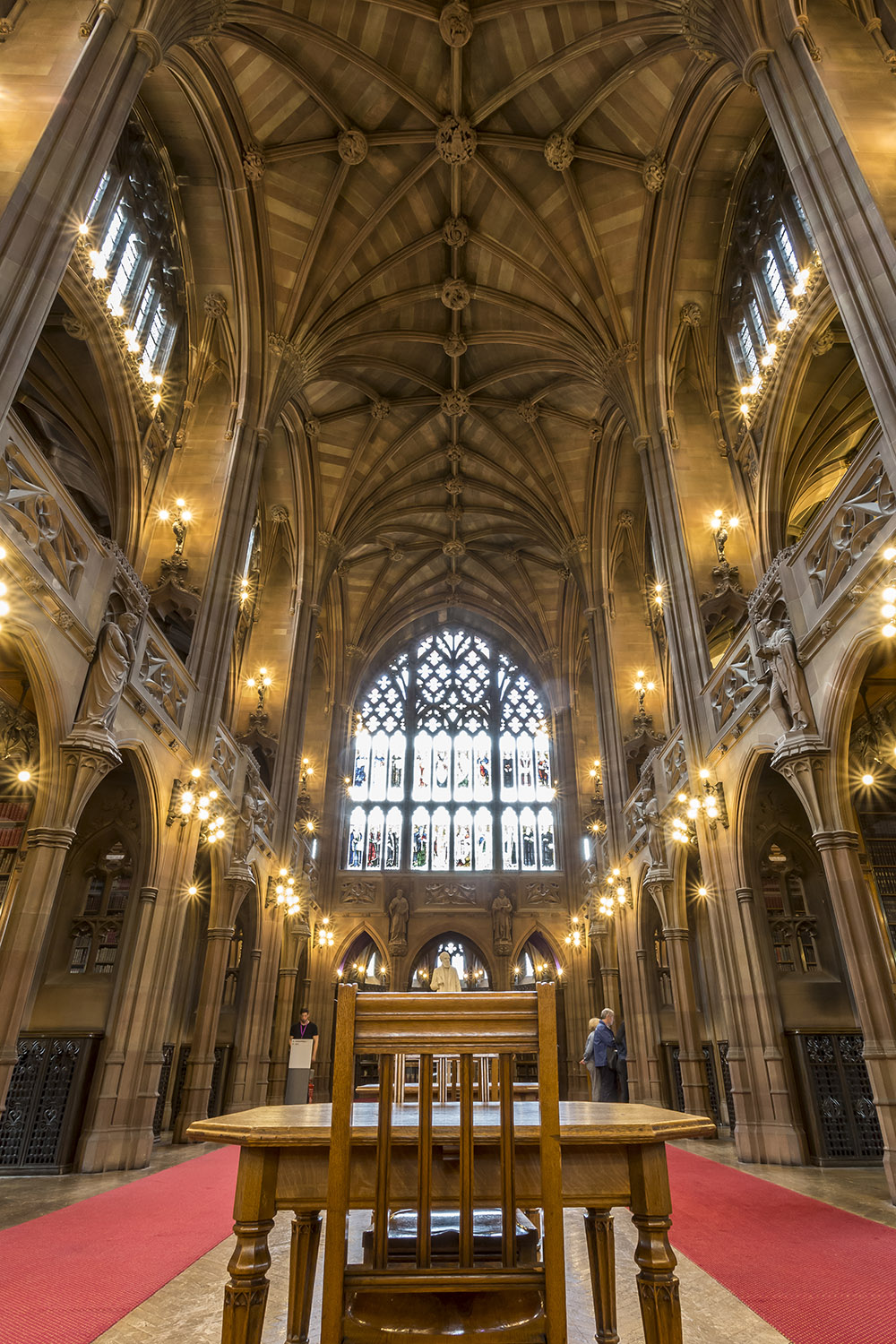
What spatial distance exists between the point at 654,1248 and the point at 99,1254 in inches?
174

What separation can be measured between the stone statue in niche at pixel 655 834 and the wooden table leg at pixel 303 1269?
11754mm

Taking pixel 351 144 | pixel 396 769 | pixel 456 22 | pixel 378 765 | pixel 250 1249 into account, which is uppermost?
pixel 456 22

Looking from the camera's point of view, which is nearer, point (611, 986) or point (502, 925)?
point (611, 986)

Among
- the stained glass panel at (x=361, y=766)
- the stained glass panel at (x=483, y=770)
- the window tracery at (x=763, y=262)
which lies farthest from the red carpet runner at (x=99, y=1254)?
the stained glass panel at (x=483, y=770)

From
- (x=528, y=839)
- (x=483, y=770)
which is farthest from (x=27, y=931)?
(x=483, y=770)

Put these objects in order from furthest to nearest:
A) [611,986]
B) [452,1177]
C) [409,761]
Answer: [409,761], [611,986], [452,1177]

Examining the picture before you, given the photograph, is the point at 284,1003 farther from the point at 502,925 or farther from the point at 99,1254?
the point at 99,1254

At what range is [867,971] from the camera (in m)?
7.41

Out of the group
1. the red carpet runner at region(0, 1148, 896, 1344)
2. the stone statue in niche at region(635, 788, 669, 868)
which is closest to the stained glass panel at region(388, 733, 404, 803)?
the stone statue in niche at region(635, 788, 669, 868)

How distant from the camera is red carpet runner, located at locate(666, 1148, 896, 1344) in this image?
3.66 meters

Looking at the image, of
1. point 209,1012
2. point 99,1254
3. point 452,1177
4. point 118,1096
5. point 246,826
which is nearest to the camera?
point 452,1177

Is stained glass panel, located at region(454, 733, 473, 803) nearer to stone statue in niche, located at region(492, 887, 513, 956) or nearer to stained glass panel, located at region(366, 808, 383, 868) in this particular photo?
stained glass panel, located at region(366, 808, 383, 868)

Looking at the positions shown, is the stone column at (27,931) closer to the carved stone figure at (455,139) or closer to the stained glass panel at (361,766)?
the carved stone figure at (455,139)

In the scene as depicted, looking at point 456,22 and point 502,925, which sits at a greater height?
point 456,22
